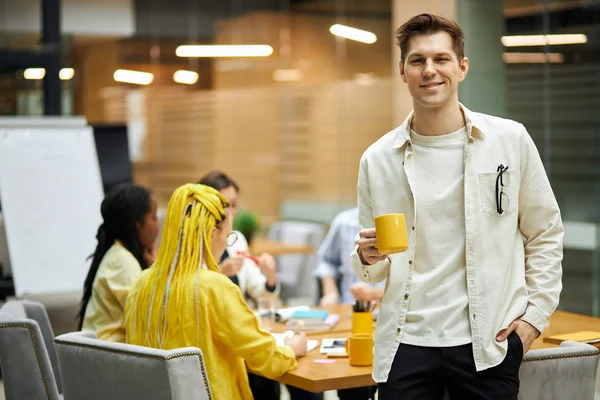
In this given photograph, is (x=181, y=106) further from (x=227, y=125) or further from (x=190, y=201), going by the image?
(x=190, y=201)

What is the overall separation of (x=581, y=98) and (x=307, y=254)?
3822 mm

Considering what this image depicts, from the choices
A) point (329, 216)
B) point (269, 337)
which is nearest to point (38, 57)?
point (329, 216)

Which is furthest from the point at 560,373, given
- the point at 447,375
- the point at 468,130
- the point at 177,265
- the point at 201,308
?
the point at 177,265

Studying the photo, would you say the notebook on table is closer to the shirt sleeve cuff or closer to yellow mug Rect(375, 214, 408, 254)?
the shirt sleeve cuff

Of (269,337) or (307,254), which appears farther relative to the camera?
(307,254)

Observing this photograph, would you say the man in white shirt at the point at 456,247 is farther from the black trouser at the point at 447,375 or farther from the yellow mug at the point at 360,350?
the yellow mug at the point at 360,350

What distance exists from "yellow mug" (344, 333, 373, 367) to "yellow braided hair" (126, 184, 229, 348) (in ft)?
1.74

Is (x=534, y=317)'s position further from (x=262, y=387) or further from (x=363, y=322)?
(x=262, y=387)

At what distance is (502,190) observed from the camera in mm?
2348

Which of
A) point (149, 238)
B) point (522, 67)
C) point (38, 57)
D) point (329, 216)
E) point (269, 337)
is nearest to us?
point (269, 337)

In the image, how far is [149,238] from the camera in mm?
3934

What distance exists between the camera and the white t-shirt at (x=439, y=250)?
2.29 meters

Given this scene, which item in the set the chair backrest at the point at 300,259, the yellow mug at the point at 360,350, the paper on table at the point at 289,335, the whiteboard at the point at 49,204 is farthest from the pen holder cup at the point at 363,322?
the chair backrest at the point at 300,259

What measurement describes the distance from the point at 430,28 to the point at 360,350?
1.20 m
